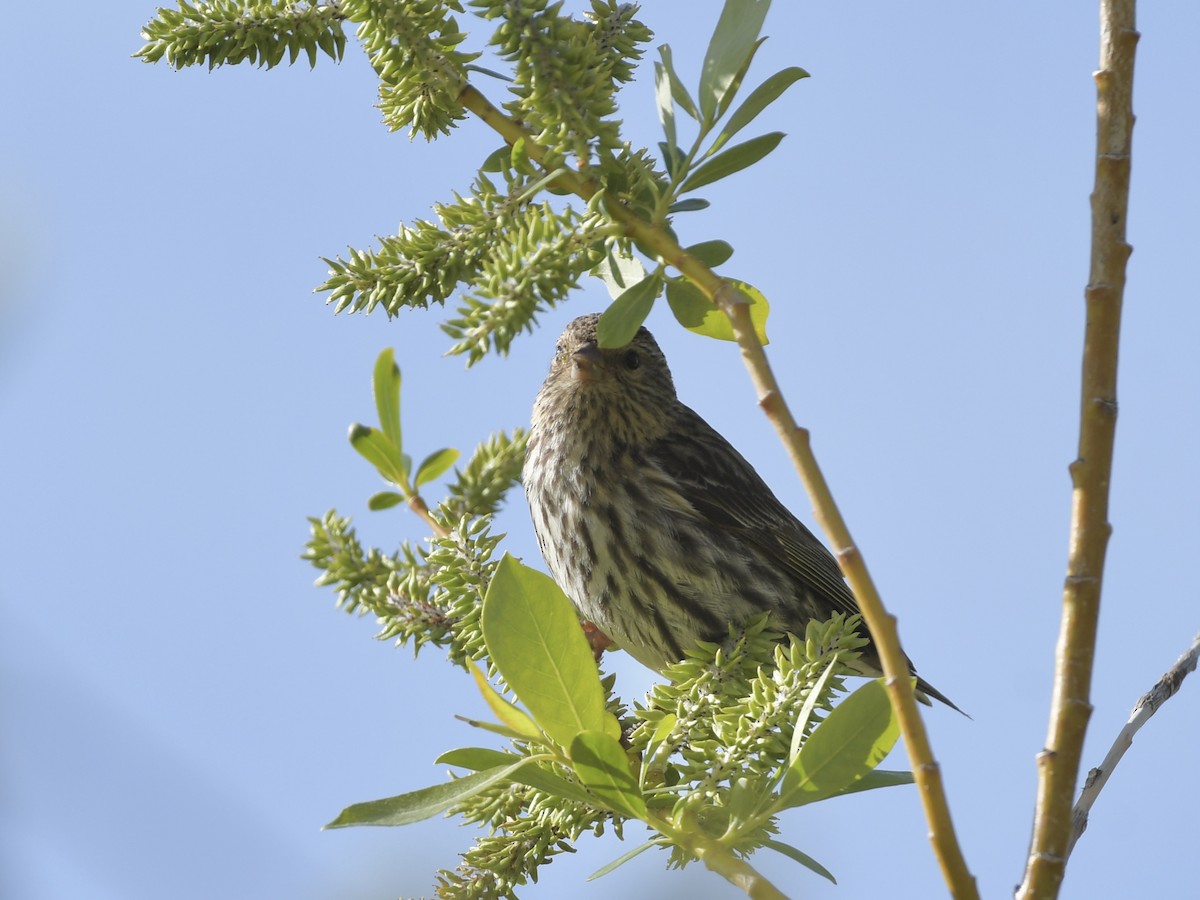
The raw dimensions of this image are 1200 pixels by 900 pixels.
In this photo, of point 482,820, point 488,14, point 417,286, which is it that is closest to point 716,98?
point 488,14

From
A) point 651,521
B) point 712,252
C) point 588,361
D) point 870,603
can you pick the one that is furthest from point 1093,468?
point 588,361

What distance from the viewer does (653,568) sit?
417 centimetres

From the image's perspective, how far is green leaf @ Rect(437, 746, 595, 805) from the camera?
5.11ft

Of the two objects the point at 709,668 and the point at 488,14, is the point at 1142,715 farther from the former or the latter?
the point at 488,14

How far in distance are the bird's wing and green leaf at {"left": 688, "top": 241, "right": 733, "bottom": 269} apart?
2.96 metres

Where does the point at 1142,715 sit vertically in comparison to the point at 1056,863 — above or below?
above

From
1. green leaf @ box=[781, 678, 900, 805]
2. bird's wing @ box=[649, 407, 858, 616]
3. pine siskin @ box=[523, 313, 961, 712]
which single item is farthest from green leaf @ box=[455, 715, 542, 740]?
bird's wing @ box=[649, 407, 858, 616]

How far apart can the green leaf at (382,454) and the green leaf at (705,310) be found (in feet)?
1.56

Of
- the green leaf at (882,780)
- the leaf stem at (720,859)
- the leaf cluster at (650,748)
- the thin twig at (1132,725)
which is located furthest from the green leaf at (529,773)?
the thin twig at (1132,725)

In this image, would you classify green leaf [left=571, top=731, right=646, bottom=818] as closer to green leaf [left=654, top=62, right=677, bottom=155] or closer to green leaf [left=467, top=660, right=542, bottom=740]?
green leaf [left=467, top=660, right=542, bottom=740]

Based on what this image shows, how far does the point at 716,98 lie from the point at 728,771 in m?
0.88

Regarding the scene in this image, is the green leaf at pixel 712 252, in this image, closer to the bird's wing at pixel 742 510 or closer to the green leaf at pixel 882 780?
the green leaf at pixel 882 780

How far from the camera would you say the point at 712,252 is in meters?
1.59

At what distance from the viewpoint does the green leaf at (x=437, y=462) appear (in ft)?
6.20
